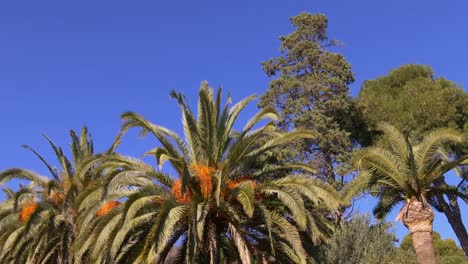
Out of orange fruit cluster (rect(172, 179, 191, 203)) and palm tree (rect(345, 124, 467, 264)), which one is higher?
palm tree (rect(345, 124, 467, 264))

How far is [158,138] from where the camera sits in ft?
56.9

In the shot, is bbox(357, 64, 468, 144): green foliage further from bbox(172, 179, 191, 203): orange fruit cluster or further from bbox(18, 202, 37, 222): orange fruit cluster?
bbox(18, 202, 37, 222): orange fruit cluster

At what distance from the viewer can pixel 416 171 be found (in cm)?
1775

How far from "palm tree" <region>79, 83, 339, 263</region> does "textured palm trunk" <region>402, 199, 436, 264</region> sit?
2.65 m

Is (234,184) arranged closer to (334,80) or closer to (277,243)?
(277,243)

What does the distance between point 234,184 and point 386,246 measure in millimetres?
7098

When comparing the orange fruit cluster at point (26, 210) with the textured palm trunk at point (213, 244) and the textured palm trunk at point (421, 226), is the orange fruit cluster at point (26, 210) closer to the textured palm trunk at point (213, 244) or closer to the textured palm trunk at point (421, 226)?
the textured palm trunk at point (213, 244)

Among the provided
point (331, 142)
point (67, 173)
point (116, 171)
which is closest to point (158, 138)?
point (116, 171)

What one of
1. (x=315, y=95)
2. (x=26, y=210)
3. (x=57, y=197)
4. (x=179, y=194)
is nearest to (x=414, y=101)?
(x=315, y=95)

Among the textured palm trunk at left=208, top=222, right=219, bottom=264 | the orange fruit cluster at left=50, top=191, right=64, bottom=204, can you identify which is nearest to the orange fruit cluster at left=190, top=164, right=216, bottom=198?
the textured palm trunk at left=208, top=222, right=219, bottom=264

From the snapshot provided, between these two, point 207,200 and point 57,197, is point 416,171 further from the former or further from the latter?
point 57,197

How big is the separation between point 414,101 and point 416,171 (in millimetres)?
9258

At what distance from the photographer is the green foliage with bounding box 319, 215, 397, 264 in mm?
20297

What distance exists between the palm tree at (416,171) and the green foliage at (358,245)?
251 centimetres
